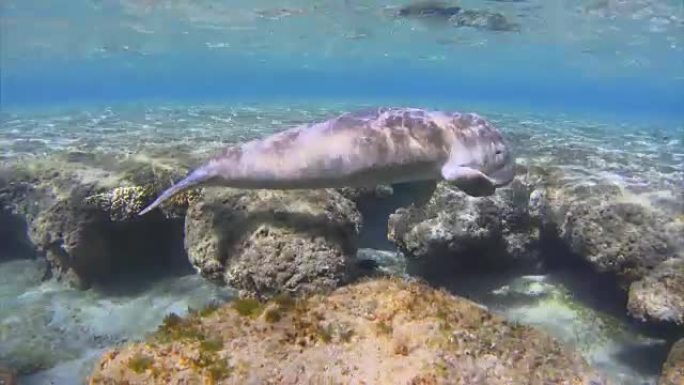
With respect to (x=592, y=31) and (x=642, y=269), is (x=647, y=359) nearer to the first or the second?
(x=642, y=269)

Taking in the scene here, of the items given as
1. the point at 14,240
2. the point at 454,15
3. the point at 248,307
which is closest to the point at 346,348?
the point at 248,307

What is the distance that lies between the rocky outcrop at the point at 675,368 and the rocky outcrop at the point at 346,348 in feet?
5.27

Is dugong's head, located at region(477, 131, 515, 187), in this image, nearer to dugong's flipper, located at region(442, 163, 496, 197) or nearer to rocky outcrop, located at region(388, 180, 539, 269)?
dugong's flipper, located at region(442, 163, 496, 197)

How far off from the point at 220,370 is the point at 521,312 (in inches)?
173

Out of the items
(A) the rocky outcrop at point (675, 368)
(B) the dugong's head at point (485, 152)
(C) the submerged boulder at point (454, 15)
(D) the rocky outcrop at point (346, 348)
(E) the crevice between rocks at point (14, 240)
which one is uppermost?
(C) the submerged boulder at point (454, 15)

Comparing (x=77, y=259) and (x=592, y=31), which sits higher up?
(x=592, y=31)

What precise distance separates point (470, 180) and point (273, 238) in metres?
2.04

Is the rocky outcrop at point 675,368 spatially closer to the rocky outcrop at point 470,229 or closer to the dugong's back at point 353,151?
the rocky outcrop at point 470,229

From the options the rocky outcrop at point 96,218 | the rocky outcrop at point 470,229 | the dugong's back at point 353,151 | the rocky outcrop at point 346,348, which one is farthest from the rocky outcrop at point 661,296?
the rocky outcrop at point 96,218

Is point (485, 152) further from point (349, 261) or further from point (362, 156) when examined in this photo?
point (349, 261)

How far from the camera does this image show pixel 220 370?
3.45 meters

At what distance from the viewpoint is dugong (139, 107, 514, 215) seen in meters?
5.31

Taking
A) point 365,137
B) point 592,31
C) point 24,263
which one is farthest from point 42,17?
point 365,137

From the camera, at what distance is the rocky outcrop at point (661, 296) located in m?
5.40
